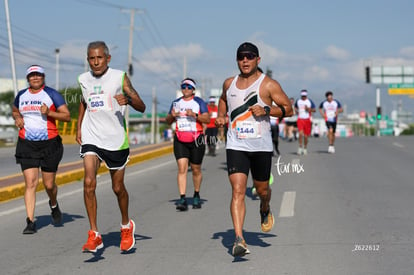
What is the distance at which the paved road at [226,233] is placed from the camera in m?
6.06

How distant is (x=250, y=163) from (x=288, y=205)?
11.0ft

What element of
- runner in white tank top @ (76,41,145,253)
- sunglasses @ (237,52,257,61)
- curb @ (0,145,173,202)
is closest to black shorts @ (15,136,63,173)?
runner in white tank top @ (76,41,145,253)

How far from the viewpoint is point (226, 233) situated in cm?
778

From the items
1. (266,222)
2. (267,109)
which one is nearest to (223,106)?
(267,109)

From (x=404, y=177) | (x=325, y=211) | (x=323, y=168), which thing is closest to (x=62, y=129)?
(x=323, y=168)

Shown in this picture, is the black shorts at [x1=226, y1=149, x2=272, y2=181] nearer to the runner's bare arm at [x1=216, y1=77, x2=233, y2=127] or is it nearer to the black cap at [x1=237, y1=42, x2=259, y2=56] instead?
the runner's bare arm at [x1=216, y1=77, x2=233, y2=127]

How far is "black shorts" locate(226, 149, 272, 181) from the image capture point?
6.68 metres

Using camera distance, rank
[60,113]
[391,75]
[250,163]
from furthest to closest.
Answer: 1. [391,75]
2. [60,113]
3. [250,163]

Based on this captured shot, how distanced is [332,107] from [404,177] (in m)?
7.97

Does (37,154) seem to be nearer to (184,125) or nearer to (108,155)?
(108,155)

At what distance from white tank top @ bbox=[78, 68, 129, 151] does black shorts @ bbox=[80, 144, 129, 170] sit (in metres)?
0.04

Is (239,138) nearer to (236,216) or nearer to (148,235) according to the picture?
(236,216)

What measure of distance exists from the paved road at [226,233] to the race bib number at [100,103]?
136 centimetres

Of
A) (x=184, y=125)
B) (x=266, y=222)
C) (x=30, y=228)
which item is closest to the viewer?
(x=266, y=222)
